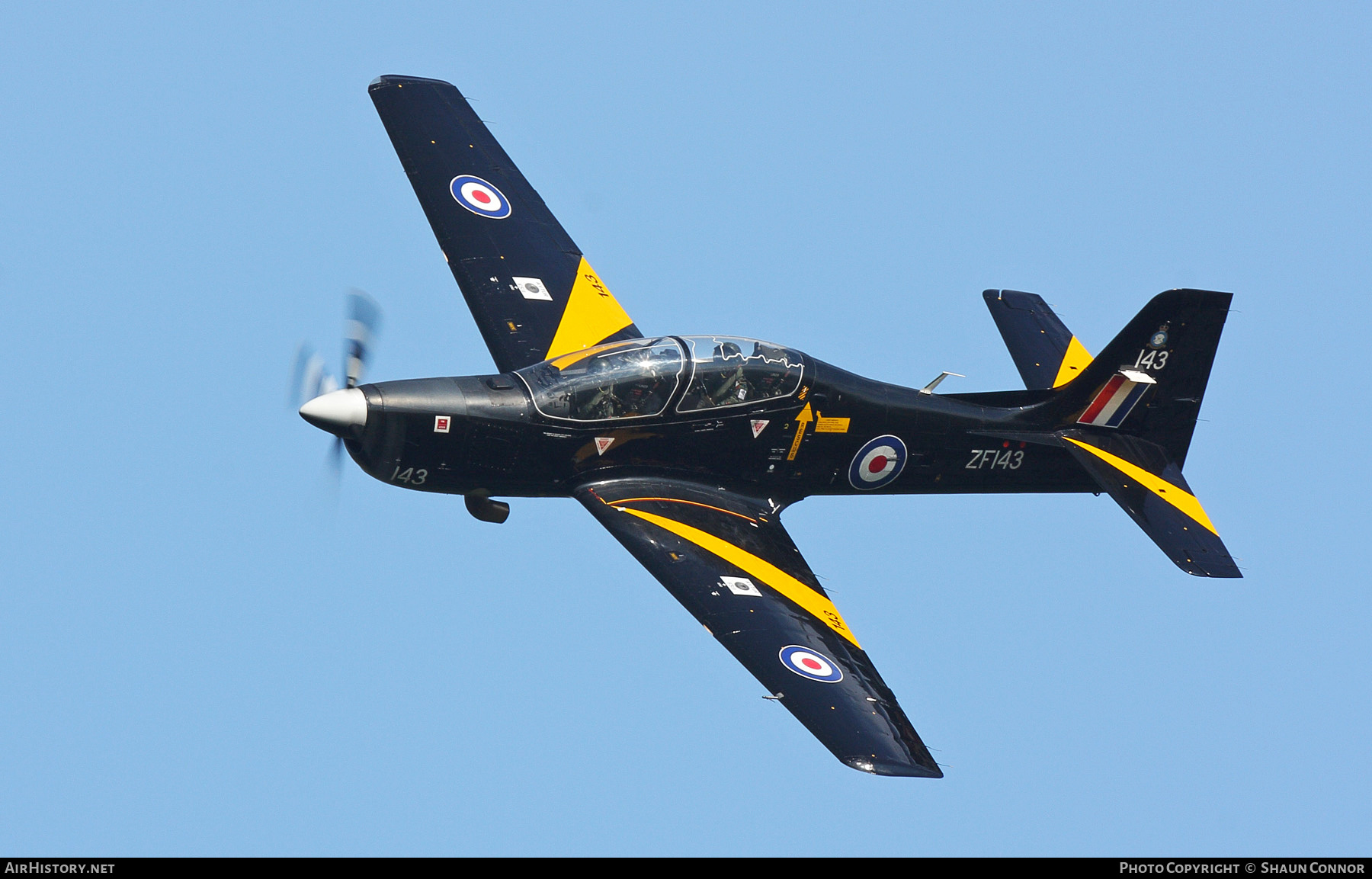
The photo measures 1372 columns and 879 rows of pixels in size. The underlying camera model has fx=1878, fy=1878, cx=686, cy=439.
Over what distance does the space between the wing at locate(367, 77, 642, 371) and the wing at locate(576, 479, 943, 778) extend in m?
2.45

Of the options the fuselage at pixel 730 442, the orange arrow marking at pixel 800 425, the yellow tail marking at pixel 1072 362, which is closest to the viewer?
the fuselage at pixel 730 442

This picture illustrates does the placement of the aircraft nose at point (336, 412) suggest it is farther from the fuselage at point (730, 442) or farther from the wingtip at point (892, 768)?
the wingtip at point (892, 768)

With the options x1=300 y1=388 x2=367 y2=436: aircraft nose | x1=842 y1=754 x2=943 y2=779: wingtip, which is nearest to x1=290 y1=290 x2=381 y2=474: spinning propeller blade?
x1=300 y1=388 x2=367 y2=436: aircraft nose

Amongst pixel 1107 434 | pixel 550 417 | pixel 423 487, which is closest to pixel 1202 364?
pixel 1107 434

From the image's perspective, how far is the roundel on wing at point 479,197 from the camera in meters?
24.0

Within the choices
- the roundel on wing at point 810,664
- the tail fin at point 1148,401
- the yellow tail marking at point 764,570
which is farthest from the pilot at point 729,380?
the tail fin at point 1148,401

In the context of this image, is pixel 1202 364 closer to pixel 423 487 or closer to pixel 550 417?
pixel 550 417

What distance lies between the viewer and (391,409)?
66.2 feet

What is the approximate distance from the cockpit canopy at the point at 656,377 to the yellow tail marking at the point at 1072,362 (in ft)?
13.6

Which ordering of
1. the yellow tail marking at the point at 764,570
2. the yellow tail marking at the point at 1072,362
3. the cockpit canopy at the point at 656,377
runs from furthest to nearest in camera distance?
the yellow tail marking at the point at 1072,362
the cockpit canopy at the point at 656,377
the yellow tail marking at the point at 764,570

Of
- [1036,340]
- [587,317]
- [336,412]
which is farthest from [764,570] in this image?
[1036,340]

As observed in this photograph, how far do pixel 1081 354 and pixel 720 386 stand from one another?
5570 millimetres

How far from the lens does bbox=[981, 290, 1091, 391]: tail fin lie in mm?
23891

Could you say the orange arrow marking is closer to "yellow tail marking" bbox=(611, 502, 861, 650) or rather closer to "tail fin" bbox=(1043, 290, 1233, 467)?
→ "yellow tail marking" bbox=(611, 502, 861, 650)
